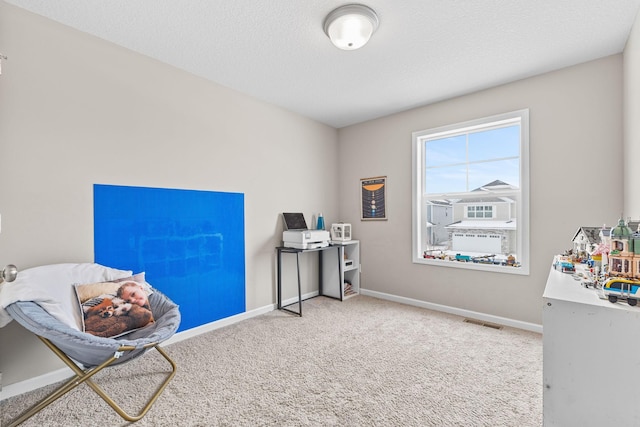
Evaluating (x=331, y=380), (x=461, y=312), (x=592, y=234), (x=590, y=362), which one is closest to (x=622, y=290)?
(x=590, y=362)

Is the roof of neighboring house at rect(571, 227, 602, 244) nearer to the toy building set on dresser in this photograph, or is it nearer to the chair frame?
the toy building set on dresser

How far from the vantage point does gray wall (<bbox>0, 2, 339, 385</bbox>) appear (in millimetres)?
1857

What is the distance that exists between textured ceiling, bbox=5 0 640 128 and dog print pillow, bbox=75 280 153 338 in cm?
184

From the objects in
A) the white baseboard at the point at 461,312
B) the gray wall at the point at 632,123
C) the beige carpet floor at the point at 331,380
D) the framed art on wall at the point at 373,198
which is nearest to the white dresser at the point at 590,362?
the beige carpet floor at the point at 331,380

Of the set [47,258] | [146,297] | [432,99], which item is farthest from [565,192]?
[47,258]

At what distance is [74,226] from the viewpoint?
2076mm

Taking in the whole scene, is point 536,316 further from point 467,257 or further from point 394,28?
point 394,28

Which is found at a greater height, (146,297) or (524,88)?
(524,88)

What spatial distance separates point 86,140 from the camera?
7.04 feet

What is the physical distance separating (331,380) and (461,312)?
1.96 m

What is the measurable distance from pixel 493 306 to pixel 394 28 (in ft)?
9.27

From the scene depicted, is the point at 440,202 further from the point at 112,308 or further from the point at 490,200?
the point at 112,308

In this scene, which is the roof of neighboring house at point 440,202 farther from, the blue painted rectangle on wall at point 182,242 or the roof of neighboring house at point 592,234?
the blue painted rectangle on wall at point 182,242

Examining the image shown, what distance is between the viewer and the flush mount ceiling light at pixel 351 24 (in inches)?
73.2
